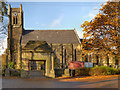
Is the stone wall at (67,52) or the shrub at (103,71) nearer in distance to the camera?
the shrub at (103,71)

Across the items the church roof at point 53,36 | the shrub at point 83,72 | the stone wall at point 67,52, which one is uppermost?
the church roof at point 53,36

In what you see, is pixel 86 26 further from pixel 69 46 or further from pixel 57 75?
pixel 69 46

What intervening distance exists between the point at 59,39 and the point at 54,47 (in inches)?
149

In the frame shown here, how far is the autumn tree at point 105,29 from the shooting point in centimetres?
1744

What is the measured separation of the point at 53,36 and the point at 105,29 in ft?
122

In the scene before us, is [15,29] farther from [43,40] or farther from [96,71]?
[96,71]

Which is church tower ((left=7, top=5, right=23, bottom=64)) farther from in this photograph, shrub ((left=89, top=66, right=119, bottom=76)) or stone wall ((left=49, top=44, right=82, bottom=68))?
shrub ((left=89, top=66, right=119, bottom=76))

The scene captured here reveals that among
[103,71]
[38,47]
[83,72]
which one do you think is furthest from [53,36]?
[103,71]

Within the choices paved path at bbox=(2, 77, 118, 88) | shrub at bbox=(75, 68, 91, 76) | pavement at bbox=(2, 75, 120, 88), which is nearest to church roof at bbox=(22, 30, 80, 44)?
shrub at bbox=(75, 68, 91, 76)

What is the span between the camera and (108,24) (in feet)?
59.2

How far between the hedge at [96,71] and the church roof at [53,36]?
32.7m

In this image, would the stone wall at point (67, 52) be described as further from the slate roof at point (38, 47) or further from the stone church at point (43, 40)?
the slate roof at point (38, 47)

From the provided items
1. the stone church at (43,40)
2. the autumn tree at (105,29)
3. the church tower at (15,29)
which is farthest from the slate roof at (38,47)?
the church tower at (15,29)

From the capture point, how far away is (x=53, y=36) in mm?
54531
